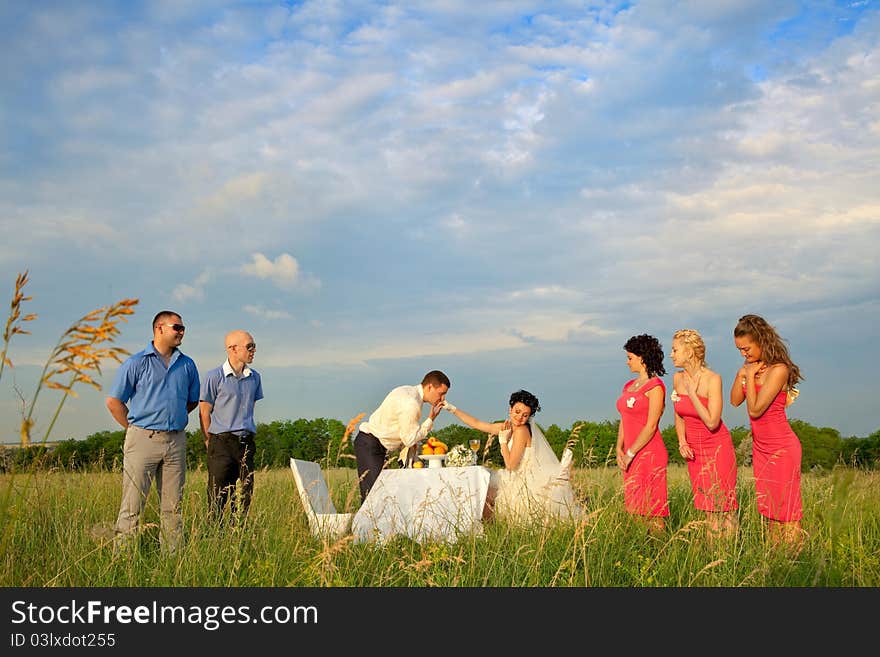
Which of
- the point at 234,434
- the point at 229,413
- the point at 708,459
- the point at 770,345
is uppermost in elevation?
the point at 770,345

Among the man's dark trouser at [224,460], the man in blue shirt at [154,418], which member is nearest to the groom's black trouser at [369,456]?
the man's dark trouser at [224,460]

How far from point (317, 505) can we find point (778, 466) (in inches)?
145

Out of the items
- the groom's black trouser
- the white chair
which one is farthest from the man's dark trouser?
the groom's black trouser

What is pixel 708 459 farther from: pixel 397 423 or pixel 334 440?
pixel 334 440

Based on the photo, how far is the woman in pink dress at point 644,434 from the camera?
18.6 ft

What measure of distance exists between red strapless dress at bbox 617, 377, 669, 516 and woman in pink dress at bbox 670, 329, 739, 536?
0.61ft

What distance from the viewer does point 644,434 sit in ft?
18.9

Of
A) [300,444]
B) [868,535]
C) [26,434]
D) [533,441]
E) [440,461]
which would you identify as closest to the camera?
[26,434]

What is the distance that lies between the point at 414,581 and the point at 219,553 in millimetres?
1258

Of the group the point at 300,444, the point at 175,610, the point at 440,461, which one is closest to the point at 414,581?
the point at 175,610

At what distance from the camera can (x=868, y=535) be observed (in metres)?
6.02

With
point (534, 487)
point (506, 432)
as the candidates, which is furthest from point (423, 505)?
point (506, 432)

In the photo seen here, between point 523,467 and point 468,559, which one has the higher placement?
point 523,467

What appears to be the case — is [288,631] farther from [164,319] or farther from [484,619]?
[164,319]
